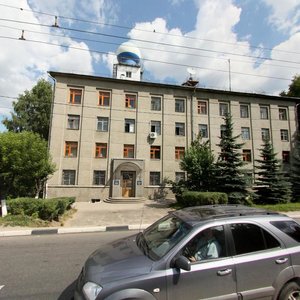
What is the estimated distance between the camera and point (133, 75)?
37.8 m

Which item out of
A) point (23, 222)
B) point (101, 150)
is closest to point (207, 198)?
point (23, 222)

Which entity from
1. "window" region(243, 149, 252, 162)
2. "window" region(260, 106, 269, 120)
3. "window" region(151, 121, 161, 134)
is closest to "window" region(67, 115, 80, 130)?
"window" region(151, 121, 161, 134)

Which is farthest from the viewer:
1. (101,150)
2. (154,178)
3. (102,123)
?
(154,178)

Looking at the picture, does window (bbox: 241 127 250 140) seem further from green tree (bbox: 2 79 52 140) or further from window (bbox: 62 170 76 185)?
green tree (bbox: 2 79 52 140)

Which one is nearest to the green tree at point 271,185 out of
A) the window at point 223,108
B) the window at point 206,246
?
the window at point 223,108

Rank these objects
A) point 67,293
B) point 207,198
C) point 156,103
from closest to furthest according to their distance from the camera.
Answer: point 67,293, point 207,198, point 156,103

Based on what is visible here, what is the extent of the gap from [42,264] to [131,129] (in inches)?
818

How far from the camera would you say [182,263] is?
3.18 meters

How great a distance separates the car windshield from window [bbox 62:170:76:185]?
825 inches

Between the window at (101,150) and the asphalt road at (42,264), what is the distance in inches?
625

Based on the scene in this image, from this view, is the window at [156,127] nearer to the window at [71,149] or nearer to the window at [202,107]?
the window at [202,107]

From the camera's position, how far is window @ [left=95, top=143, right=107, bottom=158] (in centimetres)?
2516

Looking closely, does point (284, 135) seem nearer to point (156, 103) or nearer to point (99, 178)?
point (156, 103)

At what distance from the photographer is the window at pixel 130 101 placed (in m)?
26.7
